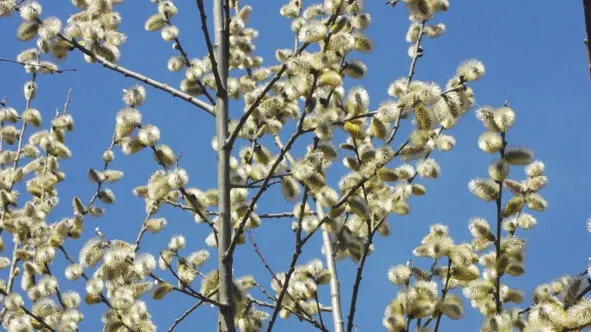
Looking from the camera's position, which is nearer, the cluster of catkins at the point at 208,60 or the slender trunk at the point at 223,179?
the slender trunk at the point at 223,179

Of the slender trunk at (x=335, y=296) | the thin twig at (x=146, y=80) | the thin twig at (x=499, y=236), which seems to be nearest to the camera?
the thin twig at (x=499, y=236)

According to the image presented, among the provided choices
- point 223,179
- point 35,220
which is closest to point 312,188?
point 223,179

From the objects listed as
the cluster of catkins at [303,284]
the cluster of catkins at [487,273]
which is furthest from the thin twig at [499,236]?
the cluster of catkins at [303,284]

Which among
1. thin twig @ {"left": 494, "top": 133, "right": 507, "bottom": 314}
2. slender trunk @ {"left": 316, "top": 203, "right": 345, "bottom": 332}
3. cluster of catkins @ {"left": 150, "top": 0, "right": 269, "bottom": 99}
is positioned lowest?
thin twig @ {"left": 494, "top": 133, "right": 507, "bottom": 314}

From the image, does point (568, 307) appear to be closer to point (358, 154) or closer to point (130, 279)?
point (358, 154)

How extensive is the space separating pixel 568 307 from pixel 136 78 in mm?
1996

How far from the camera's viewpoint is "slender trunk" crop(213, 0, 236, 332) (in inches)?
110

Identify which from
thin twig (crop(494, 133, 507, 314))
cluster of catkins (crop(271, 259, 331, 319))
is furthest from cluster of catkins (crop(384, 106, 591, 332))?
cluster of catkins (crop(271, 259, 331, 319))

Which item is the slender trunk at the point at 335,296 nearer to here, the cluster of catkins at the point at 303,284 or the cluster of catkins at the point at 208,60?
the cluster of catkins at the point at 303,284

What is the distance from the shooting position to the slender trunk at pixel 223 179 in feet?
9.14

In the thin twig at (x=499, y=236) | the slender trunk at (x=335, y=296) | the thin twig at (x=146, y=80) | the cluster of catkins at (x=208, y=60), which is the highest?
the cluster of catkins at (x=208, y=60)

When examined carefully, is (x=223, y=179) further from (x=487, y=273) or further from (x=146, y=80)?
(x=487, y=273)

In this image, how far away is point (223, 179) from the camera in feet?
9.75

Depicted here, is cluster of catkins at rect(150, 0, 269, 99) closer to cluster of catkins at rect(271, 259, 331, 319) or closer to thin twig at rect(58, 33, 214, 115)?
thin twig at rect(58, 33, 214, 115)
